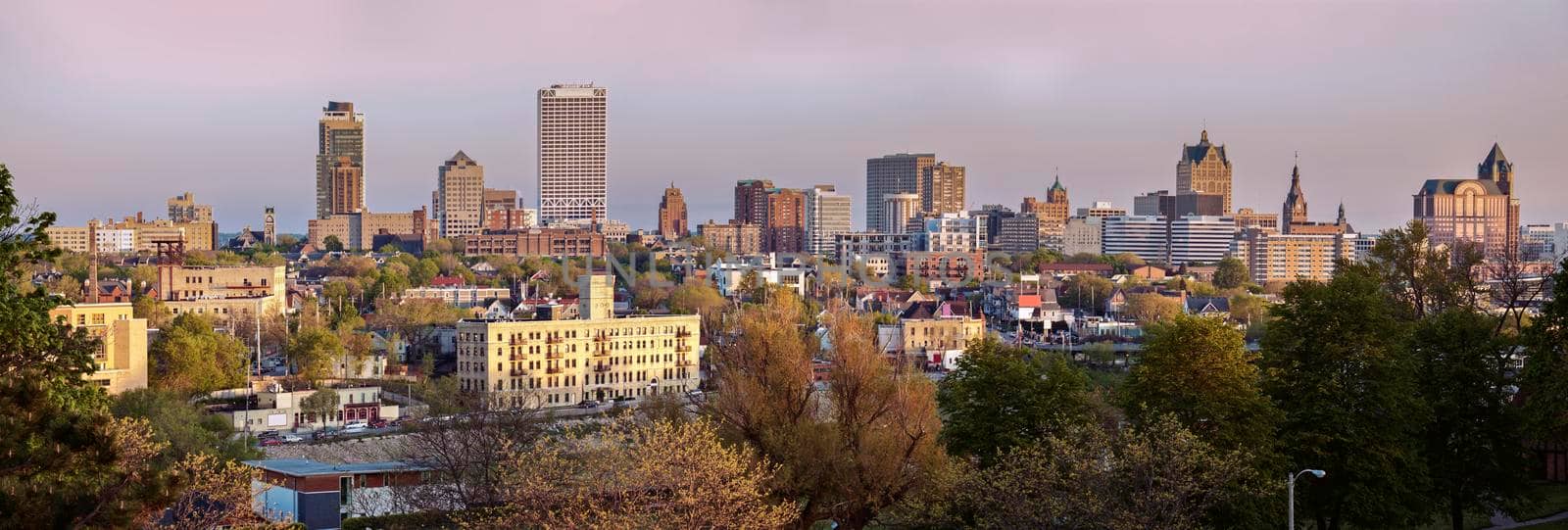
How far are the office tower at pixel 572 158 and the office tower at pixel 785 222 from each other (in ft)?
81.5

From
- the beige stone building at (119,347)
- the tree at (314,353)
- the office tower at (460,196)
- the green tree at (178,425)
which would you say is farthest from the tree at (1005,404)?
the office tower at (460,196)

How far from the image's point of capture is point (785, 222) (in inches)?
6752

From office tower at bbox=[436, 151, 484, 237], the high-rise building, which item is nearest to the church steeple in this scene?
the high-rise building

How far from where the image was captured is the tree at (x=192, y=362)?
160ft

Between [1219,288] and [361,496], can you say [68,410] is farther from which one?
[1219,288]

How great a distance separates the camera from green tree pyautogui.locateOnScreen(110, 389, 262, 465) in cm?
3269

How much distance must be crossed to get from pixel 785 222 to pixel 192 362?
405 ft

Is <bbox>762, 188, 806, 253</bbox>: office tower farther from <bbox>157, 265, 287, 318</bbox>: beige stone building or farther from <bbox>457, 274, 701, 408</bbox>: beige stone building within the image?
<bbox>457, 274, 701, 408</bbox>: beige stone building

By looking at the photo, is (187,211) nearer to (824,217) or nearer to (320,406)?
(824,217)

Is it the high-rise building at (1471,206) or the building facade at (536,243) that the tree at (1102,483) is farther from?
the high-rise building at (1471,206)

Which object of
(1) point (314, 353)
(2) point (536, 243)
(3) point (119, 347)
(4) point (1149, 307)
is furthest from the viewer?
(2) point (536, 243)

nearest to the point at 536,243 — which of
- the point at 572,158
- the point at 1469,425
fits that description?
the point at 572,158

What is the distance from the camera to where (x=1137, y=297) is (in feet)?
284

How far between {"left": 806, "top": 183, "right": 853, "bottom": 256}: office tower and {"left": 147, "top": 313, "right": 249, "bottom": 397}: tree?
120 metres
